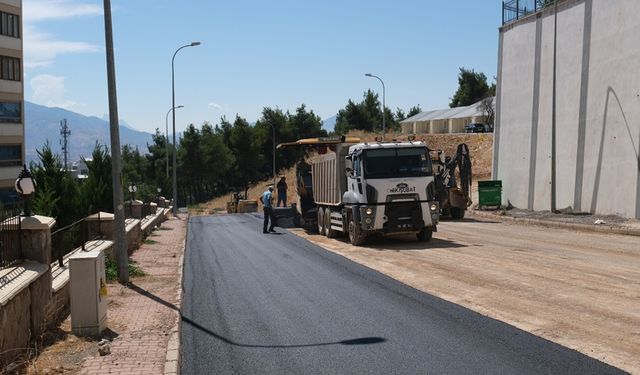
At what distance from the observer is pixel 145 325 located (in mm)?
9039

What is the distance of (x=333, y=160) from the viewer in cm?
2212

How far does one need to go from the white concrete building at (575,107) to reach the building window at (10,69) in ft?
112

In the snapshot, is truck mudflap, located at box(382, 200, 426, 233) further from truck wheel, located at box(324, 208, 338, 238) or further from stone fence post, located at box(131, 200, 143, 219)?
stone fence post, located at box(131, 200, 143, 219)

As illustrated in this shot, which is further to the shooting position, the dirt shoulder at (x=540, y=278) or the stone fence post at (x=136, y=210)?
the stone fence post at (x=136, y=210)

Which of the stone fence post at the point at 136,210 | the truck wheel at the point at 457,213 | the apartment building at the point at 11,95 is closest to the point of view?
the stone fence post at the point at 136,210

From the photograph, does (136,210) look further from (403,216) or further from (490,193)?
(490,193)

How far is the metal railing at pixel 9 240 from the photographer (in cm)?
799

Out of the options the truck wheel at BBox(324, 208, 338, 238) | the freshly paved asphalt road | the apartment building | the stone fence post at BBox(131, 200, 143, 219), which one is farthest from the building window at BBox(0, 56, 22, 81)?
the freshly paved asphalt road

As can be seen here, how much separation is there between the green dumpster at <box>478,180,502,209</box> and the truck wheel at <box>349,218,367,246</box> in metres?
17.8

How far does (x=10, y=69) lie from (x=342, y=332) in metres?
46.9

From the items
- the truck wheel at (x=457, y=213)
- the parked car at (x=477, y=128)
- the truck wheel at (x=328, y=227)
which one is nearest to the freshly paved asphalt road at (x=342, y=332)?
the truck wheel at (x=328, y=227)

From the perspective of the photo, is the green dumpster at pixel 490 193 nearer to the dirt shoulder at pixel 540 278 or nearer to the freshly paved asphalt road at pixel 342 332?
the dirt shoulder at pixel 540 278

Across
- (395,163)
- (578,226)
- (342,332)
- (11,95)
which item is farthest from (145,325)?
(11,95)

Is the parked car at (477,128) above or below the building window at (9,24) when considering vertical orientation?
below
